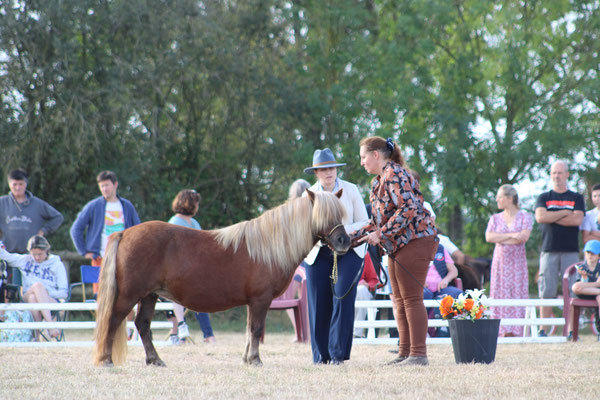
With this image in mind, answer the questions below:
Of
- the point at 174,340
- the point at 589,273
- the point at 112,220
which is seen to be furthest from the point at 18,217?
the point at 589,273

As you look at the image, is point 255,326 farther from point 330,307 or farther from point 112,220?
point 112,220

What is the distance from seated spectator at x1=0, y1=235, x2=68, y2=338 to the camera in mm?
8766

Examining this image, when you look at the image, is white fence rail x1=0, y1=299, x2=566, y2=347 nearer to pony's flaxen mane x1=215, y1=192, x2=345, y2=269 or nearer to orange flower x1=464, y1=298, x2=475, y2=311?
orange flower x1=464, y1=298, x2=475, y2=311

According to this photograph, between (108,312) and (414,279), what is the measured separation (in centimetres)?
245

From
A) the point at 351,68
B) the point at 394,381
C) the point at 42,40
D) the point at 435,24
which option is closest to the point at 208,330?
the point at 394,381

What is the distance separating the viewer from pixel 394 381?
4801 millimetres

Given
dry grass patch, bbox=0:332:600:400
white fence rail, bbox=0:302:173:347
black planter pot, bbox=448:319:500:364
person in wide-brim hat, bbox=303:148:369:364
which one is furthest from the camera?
white fence rail, bbox=0:302:173:347

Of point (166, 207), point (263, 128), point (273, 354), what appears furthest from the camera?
point (263, 128)

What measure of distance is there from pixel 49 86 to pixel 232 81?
3676 mm

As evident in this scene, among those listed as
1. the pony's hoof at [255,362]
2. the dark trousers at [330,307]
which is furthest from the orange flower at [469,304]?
the pony's hoof at [255,362]

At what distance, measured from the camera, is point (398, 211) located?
554cm

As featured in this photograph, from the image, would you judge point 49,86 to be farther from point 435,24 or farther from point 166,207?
point 435,24

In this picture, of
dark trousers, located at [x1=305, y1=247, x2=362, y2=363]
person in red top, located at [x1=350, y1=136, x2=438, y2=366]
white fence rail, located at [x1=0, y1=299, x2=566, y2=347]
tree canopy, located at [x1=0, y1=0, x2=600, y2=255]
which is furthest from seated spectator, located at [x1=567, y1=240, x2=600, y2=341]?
tree canopy, located at [x1=0, y1=0, x2=600, y2=255]

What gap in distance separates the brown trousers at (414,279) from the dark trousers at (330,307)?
41cm
